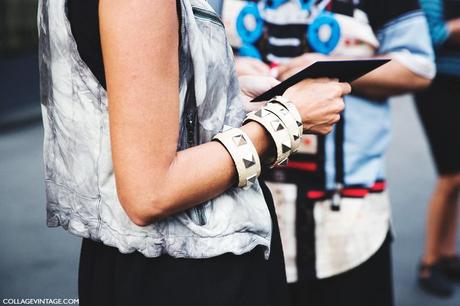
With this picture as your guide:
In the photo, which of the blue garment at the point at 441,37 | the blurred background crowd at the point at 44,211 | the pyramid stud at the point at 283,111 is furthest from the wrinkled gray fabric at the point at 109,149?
the blue garment at the point at 441,37

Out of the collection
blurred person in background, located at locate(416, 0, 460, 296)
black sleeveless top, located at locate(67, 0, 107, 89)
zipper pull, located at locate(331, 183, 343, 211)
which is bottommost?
blurred person in background, located at locate(416, 0, 460, 296)

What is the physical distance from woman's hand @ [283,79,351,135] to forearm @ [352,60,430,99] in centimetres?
45

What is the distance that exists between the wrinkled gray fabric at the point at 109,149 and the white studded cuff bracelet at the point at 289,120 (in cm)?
9

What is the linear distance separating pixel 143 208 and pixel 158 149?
115mm

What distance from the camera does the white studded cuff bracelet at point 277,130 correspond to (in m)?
1.31

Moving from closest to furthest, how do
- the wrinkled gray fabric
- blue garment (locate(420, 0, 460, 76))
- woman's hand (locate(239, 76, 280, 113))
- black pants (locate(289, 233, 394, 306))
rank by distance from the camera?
the wrinkled gray fabric < woman's hand (locate(239, 76, 280, 113)) < black pants (locate(289, 233, 394, 306)) < blue garment (locate(420, 0, 460, 76))

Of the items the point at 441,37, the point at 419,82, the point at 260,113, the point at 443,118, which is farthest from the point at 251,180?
the point at 443,118

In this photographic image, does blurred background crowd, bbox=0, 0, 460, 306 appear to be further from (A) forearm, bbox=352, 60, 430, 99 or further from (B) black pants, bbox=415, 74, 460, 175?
(A) forearm, bbox=352, 60, 430, 99

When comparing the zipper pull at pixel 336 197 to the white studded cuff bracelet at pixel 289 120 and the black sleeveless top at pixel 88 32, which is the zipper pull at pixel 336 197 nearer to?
the white studded cuff bracelet at pixel 289 120

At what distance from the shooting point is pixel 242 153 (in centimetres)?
125

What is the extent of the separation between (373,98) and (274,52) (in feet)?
1.06

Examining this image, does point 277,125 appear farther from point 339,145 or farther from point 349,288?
point 349,288

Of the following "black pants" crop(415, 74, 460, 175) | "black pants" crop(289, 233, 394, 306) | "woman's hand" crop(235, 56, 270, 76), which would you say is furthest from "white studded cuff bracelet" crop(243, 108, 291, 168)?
"black pants" crop(415, 74, 460, 175)

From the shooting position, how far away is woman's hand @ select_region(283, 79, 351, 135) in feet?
4.59
